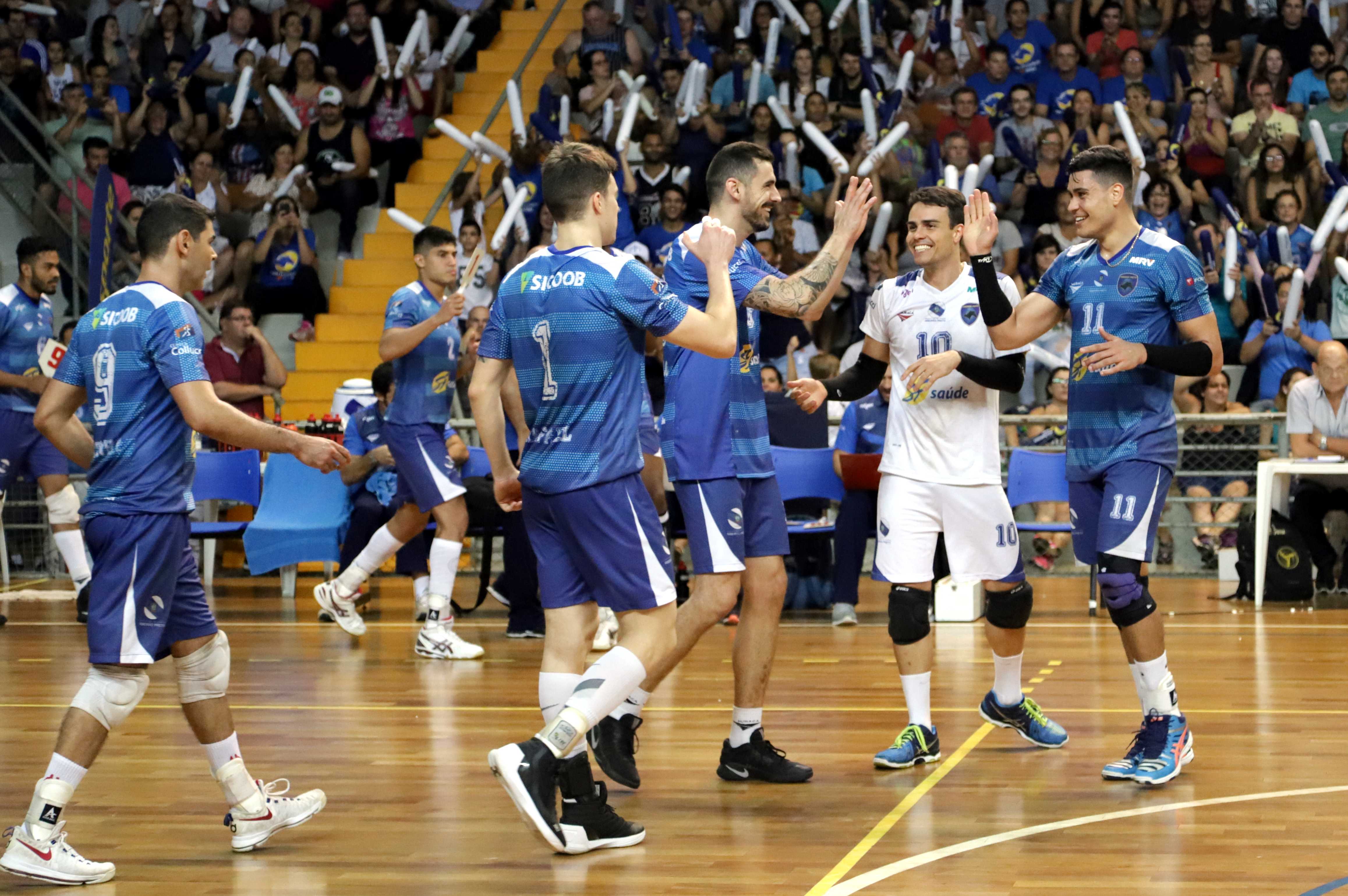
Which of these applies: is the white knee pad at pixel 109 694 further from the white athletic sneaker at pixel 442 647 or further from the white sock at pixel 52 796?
the white athletic sneaker at pixel 442 647

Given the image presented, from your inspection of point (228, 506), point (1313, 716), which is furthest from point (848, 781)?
point (228, 506)

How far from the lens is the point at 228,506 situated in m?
14.2

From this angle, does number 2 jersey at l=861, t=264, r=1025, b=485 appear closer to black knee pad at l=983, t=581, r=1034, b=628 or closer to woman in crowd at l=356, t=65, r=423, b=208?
black knee pad at l=983, t=581, r=1034, b=628

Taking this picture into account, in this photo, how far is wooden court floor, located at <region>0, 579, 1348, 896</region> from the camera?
15.7ft

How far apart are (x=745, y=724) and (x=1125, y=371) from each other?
1905mm

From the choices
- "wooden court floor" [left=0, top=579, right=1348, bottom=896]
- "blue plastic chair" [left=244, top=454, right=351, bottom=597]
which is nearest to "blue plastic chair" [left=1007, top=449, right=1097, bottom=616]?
"wooden court floor" [left=0, top=579, right=1348, bottom=896]

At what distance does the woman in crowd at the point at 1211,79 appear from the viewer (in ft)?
48.8

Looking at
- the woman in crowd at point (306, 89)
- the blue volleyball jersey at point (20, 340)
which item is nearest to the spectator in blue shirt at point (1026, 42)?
the woman in crowd at point (306, 89)

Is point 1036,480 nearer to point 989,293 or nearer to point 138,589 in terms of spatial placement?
point 989,293

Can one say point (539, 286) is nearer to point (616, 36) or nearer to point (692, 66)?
point (692, 66)

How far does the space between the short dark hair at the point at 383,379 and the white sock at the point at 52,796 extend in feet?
19.7

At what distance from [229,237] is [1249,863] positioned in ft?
45.5

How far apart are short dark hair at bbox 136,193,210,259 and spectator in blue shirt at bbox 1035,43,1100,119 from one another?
11520mm

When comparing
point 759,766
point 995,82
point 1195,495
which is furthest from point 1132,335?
point 995,82
